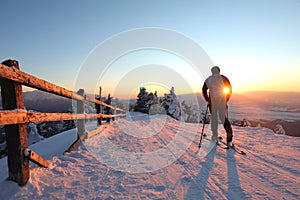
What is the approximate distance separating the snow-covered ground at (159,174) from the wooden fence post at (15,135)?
6.8 inches

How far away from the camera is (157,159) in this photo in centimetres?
383

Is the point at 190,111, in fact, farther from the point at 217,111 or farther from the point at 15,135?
the point at 15,135

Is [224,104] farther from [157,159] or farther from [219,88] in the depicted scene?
[157,159]

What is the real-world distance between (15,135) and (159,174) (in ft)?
7.70

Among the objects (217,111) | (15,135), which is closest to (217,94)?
(217,111)

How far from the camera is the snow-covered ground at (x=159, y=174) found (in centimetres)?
234

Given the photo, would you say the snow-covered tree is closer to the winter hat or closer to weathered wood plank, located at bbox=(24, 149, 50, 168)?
the winter hat

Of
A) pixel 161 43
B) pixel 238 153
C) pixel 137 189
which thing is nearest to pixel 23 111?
pixel 137 189

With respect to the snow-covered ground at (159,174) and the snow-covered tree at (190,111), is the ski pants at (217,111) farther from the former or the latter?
the snow-covered tree at (190,111)

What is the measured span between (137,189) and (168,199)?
0.50m

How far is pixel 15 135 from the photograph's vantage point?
220 centimetres

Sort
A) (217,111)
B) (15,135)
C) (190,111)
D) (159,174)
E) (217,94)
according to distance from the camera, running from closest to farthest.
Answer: (15,135) → (159,174) → (217,94) → (217,111) → (190,111)

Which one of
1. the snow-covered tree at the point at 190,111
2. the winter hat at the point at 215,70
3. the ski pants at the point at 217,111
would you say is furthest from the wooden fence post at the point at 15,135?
the snow-covered tree at the point at 190,111

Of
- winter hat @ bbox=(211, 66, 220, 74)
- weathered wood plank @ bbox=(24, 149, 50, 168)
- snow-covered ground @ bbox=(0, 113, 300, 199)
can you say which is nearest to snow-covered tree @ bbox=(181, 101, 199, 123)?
winter hat @ bbox=(211, 66, 220, 74)
